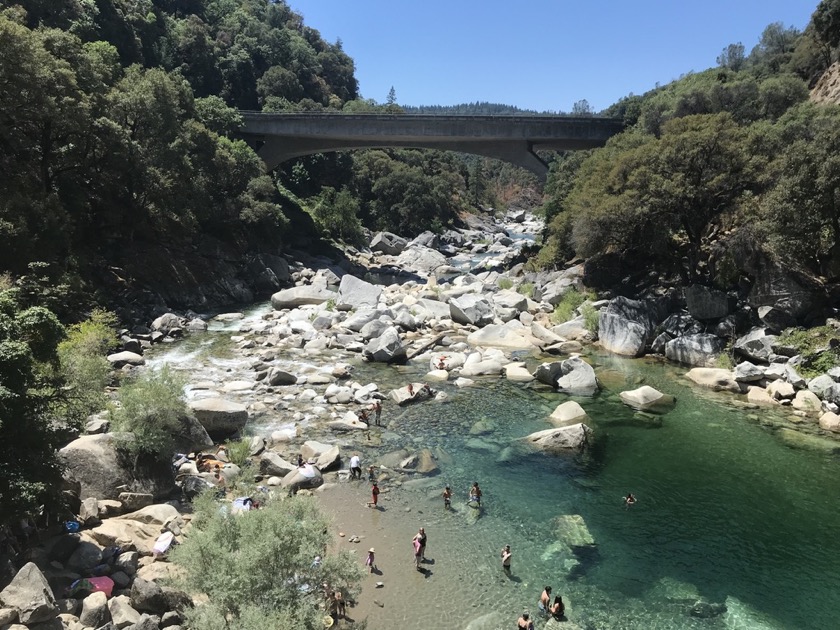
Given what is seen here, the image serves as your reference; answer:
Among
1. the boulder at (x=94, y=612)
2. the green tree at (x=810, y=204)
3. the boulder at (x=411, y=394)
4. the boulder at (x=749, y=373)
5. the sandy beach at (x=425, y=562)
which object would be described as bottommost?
the sandy beach at (x=425, y=562)

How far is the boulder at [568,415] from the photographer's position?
906 inches

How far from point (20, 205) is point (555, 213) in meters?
45.0

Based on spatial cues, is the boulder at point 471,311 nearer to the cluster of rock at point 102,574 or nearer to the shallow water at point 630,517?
the shallow water at point 630,517

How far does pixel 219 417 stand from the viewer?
20.9m

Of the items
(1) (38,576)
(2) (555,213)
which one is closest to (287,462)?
(1) (38,576)

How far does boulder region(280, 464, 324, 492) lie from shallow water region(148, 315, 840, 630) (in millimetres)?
2840

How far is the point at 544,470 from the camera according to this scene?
62.7ft

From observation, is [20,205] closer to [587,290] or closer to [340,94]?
[587,290]

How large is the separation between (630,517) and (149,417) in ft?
51.1

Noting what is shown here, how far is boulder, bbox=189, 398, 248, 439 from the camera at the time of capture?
68.1ft

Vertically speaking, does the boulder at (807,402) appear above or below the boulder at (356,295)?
below

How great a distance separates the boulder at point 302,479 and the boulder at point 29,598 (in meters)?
8.09

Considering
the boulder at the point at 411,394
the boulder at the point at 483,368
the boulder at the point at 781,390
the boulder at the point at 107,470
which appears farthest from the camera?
the boulder at the point at 483,368

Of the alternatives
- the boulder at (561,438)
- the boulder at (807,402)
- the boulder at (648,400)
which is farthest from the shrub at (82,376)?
the boulder at (807,402)
